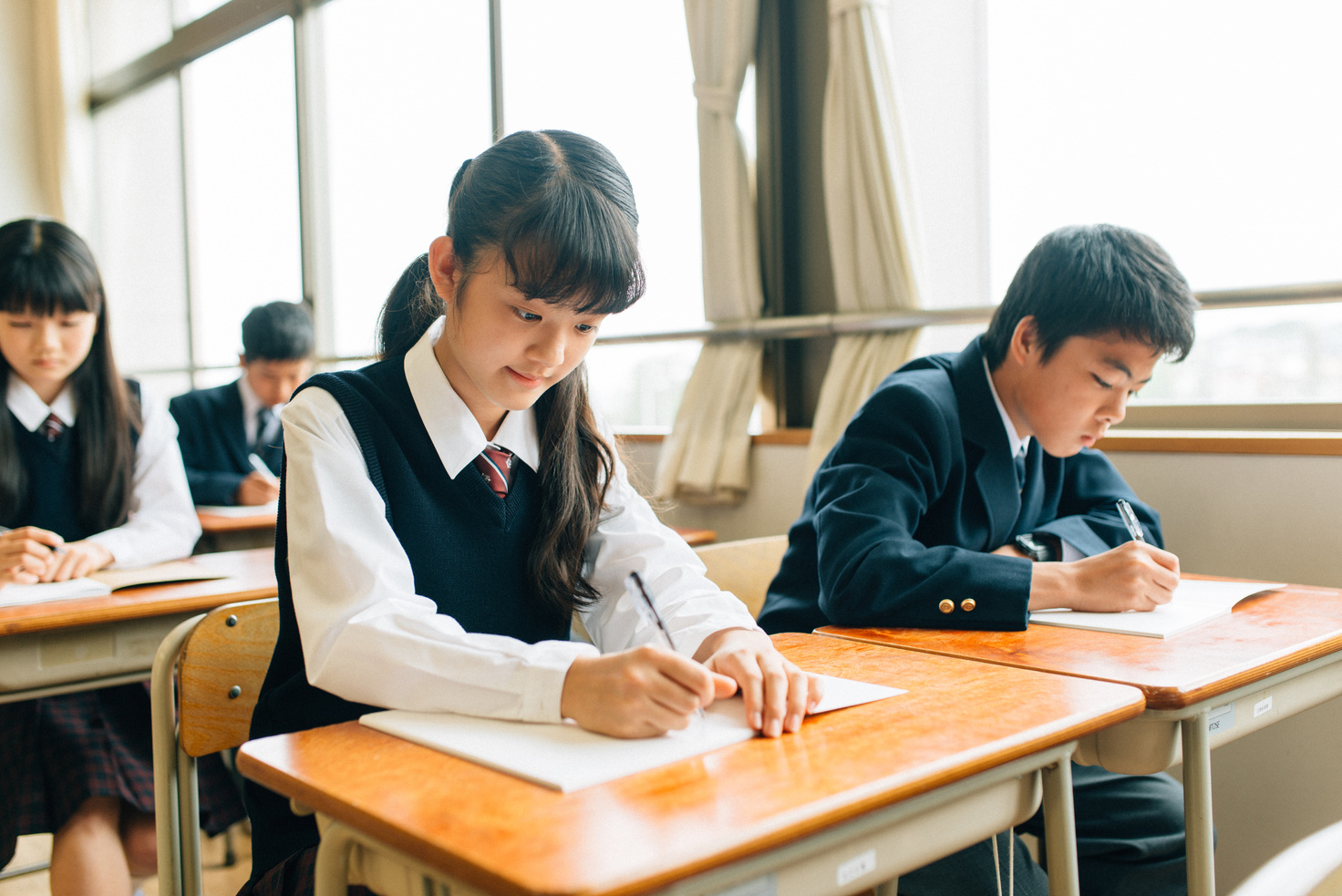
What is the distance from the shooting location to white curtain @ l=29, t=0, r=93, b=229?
6.26 meters

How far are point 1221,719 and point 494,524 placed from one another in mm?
796

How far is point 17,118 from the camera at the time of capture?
20.7ft

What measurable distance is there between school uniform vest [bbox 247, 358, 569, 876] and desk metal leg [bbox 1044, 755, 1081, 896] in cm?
58

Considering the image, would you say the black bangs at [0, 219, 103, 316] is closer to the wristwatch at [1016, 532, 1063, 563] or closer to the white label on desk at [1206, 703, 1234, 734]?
the wristwatch at [1016, 532, 1063, 563]

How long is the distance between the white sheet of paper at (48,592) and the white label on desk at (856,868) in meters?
1.44

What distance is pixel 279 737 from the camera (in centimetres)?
87

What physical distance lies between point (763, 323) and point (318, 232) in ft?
9.62

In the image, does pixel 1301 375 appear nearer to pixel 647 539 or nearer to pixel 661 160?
pixel 647 539

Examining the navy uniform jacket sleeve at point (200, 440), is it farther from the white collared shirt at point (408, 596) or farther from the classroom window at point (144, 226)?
the classroom window at point (144, 226)

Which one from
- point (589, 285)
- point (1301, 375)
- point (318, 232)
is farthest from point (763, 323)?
point (318, 232)

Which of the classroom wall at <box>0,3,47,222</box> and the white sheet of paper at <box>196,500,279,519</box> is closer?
the white sheet of paper at <box>196,500,279,519</box>

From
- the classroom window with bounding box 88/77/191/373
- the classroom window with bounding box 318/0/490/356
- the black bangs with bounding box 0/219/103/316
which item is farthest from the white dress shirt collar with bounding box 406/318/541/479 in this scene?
the classroom window with bounding box 88/77/191/373

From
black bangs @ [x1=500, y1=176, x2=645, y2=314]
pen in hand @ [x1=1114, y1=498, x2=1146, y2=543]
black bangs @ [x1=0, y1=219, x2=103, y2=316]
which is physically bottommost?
pen in hand @ [x1=1114, y1=498, x2=1146, y2=543]

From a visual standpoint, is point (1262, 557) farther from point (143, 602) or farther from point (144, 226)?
point (144, 226)
